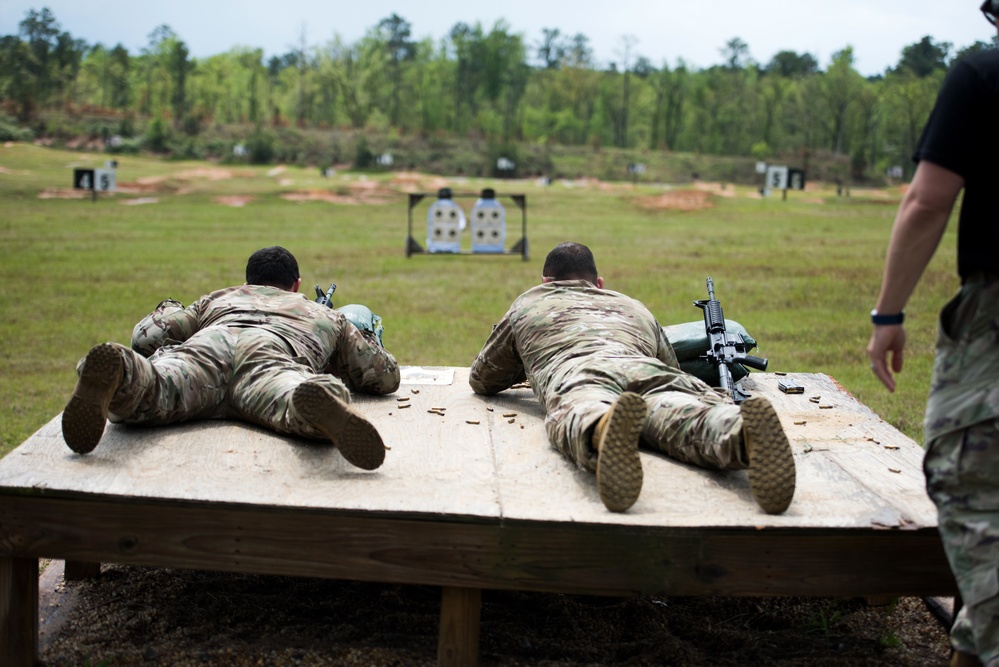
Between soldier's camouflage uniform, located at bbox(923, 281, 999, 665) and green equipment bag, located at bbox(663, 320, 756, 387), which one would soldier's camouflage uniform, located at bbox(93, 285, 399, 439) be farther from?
soldier's camouflage uniform, located at bbox(923, 281, 999, 665)

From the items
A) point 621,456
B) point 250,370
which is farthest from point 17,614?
point 621,456

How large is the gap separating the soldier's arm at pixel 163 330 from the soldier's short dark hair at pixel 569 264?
172 centimetres

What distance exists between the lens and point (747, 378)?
5684 millimetres

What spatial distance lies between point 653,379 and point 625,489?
91cm

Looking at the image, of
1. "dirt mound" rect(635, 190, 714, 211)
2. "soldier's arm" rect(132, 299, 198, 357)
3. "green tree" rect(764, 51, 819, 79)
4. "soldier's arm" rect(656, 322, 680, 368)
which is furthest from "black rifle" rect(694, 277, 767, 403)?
"green tree" rect(764, 51, 819, 79)

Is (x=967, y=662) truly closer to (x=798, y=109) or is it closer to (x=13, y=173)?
(x=13, y=173)

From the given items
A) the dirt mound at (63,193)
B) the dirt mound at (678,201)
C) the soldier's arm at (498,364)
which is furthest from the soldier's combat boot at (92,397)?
the dirt mound at (678,201)

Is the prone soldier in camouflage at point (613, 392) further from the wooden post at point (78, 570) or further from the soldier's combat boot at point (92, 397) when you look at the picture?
the wooden post at point (78, 570)

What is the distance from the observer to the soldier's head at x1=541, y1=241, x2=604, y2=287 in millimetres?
4973

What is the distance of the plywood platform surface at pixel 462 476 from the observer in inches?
131

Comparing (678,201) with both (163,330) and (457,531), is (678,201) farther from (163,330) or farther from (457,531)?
(457,531)

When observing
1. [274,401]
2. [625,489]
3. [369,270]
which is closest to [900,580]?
[625,489]

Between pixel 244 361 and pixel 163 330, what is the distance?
0.63m

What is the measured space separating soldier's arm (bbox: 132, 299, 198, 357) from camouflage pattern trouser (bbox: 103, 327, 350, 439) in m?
0.20
